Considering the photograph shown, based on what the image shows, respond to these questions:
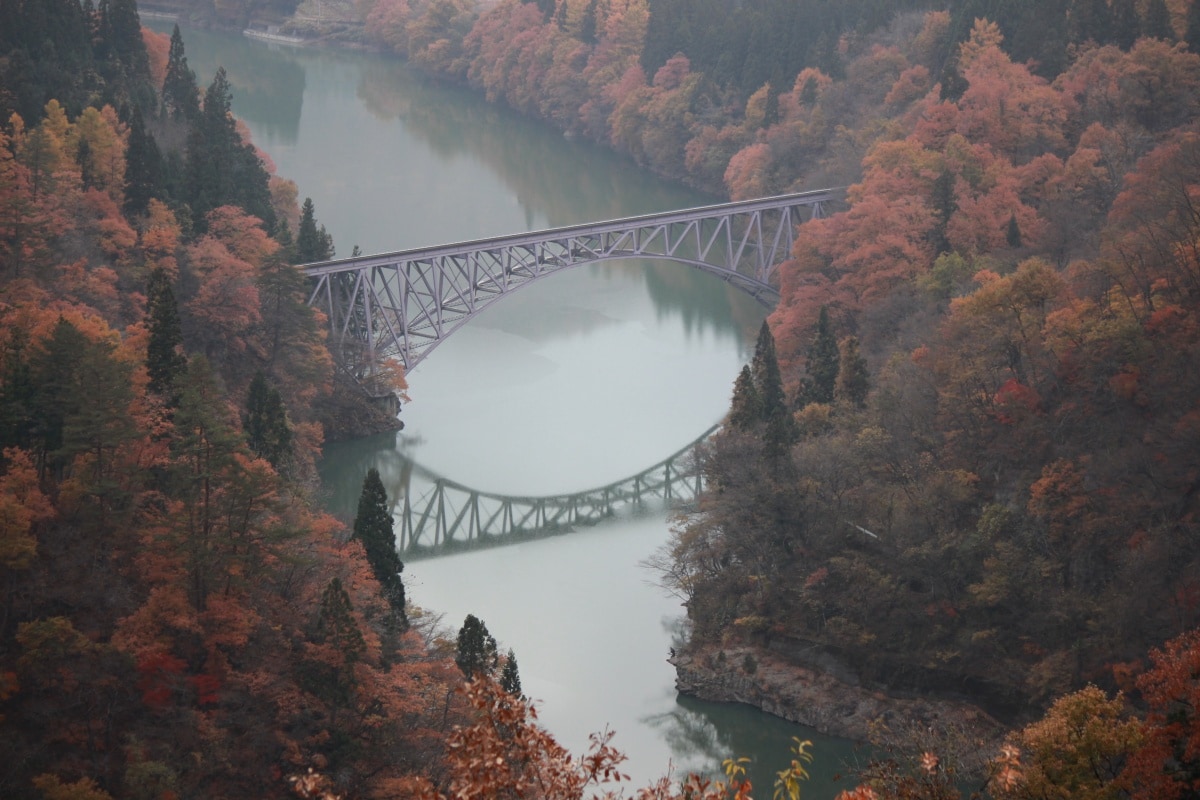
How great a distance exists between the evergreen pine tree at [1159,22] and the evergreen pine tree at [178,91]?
33160 millimetres

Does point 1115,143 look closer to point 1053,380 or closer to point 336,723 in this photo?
point 1053,380

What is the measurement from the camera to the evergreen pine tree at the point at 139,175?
4500cm

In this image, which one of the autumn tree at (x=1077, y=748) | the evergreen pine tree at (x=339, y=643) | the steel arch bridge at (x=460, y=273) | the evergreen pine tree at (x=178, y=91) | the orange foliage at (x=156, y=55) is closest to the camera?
the autumn tree at (x=1077, y=748)

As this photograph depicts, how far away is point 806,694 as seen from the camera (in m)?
31.8

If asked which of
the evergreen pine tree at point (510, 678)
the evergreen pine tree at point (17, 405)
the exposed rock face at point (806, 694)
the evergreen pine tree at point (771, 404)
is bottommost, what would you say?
the exposed rock face at point (806, 694)

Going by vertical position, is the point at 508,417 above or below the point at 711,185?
below

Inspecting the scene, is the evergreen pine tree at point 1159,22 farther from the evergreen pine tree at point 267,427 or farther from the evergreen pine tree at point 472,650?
the evergreen pine tree at point 472,650

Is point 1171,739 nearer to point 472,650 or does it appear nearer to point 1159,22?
point 472,650

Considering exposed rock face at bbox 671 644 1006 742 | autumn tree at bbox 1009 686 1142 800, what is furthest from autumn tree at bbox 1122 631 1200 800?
exposed rock face at bbox 671 644 1006 742

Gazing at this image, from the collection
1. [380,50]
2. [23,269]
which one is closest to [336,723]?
[23,269]

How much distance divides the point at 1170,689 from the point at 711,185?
197 feet

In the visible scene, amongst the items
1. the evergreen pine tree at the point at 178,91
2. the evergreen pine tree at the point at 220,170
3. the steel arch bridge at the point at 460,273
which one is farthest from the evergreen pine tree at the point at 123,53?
the steel arch bridge at the point at 460,273

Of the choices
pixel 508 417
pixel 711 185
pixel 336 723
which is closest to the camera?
pixel 336 723

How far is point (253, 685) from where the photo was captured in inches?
1009
